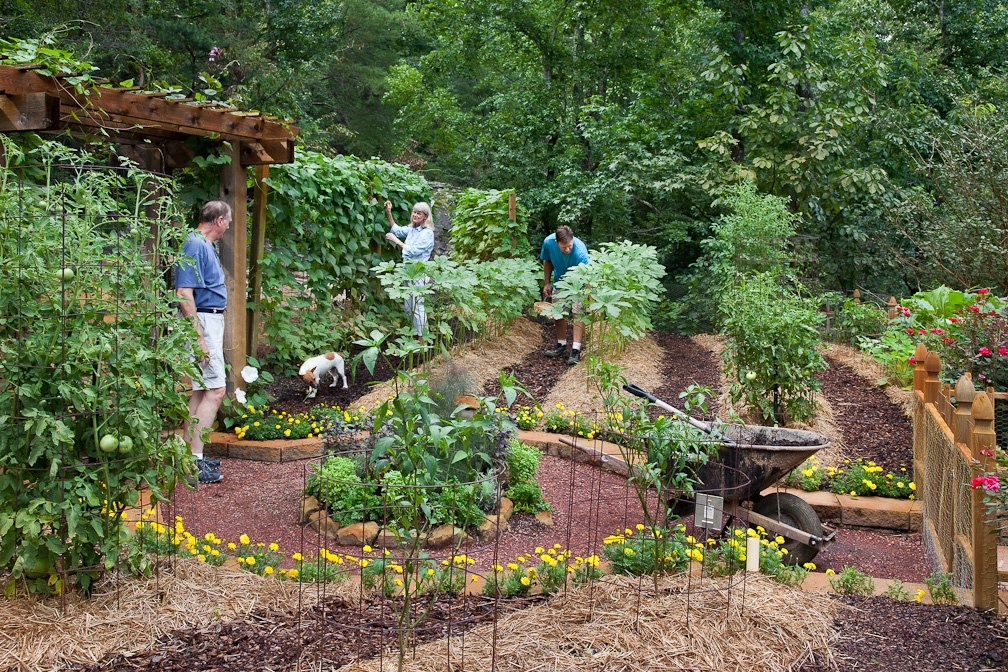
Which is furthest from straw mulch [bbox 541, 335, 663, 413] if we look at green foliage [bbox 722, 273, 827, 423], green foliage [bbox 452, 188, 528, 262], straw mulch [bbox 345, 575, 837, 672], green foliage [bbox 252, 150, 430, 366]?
straw mulch [bbox 345, 575, 837, 672]

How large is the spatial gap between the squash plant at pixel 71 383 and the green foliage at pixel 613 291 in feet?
16.2

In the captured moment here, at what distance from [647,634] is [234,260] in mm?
4553

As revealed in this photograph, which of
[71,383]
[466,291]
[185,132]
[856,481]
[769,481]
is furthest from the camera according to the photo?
[466,291]

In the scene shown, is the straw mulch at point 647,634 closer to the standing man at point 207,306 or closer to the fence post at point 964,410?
the fence post at point 964,410

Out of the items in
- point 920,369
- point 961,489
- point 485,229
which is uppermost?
point 485,229

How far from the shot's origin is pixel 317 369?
716 centimetres

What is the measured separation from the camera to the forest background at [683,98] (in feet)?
40.1

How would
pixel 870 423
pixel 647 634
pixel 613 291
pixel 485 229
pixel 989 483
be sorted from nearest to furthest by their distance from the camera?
pixel 647 634 → pixel 989 483 → pixel 870 423 → pixel 613 291 → pixel 485 229

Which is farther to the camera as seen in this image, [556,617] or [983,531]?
[983,531]

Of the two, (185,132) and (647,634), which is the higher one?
(185,132)

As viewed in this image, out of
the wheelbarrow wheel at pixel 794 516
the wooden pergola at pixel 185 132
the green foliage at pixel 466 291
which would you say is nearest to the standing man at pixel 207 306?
the wooden pergola at pixel 185 132

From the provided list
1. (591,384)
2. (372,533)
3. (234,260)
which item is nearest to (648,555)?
(372,533)

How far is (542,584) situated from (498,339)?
231 inches

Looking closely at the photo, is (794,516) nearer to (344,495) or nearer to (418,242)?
(344,495)
